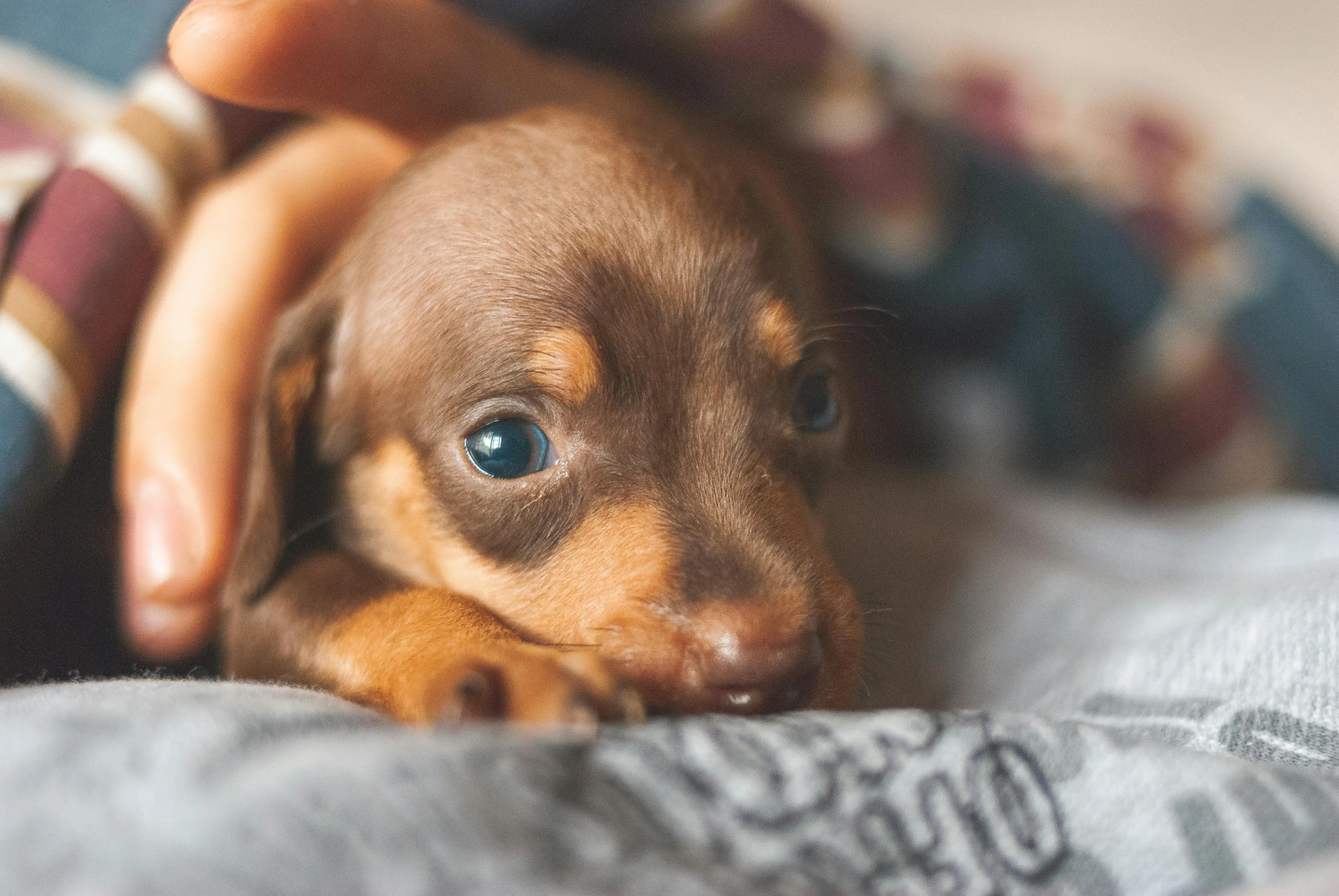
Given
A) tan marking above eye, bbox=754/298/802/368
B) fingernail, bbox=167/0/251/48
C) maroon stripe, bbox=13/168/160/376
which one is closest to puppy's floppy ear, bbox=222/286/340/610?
maroon stripe, bbox=13/168/160/376

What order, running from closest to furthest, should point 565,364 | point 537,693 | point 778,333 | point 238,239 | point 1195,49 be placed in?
point 537,693 < point 565,364 < point 778,333 < point 238,239 < point 1195,49

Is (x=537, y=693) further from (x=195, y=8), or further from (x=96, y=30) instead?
(x=96, y=30)

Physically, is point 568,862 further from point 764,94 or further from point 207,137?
point 764,94

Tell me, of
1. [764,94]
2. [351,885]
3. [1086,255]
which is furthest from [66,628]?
[1086,255]

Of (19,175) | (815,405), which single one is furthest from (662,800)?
(19,175)

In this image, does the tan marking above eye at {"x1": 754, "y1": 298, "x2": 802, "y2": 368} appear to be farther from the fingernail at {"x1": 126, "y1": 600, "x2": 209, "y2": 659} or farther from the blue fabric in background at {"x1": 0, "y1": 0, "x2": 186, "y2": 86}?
the blue fabric in background at {"x1": 0, "y1": 0, "x2": 186, "y2": 86}
